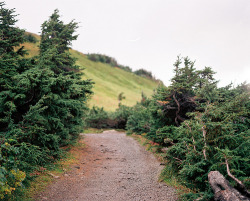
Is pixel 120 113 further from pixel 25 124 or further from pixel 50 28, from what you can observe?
pixel 25 124

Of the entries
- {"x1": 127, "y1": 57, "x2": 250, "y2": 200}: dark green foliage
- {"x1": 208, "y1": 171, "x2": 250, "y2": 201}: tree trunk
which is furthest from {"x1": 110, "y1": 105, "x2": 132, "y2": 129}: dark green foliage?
{"x1": 208, "y1": 171, "x2": 250, "y2": 201}: tree trunk

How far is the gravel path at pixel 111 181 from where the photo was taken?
5456 mm

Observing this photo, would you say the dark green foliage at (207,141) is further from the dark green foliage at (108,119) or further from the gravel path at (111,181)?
the dark green foliage at (108,119)

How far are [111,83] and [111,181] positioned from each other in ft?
188

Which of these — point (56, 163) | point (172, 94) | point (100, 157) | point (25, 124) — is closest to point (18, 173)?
point (25, 124)

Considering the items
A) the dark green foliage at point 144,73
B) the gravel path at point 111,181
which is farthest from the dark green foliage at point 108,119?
the dark green foliage at point 144,73

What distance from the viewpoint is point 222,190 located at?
369 centimetres

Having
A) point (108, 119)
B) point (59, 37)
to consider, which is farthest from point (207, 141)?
point (108, 119)

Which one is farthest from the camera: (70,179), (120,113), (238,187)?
(120,113)

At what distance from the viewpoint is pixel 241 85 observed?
1045cm

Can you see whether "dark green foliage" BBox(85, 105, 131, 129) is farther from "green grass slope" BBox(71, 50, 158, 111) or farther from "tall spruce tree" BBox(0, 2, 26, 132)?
"tall spruce tree" BBox(0, 2, 26, 132)

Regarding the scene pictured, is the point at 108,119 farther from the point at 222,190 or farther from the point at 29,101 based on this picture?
the point at 222,190

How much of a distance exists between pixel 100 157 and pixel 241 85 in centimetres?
967

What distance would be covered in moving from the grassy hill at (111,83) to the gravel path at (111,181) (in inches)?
1306
